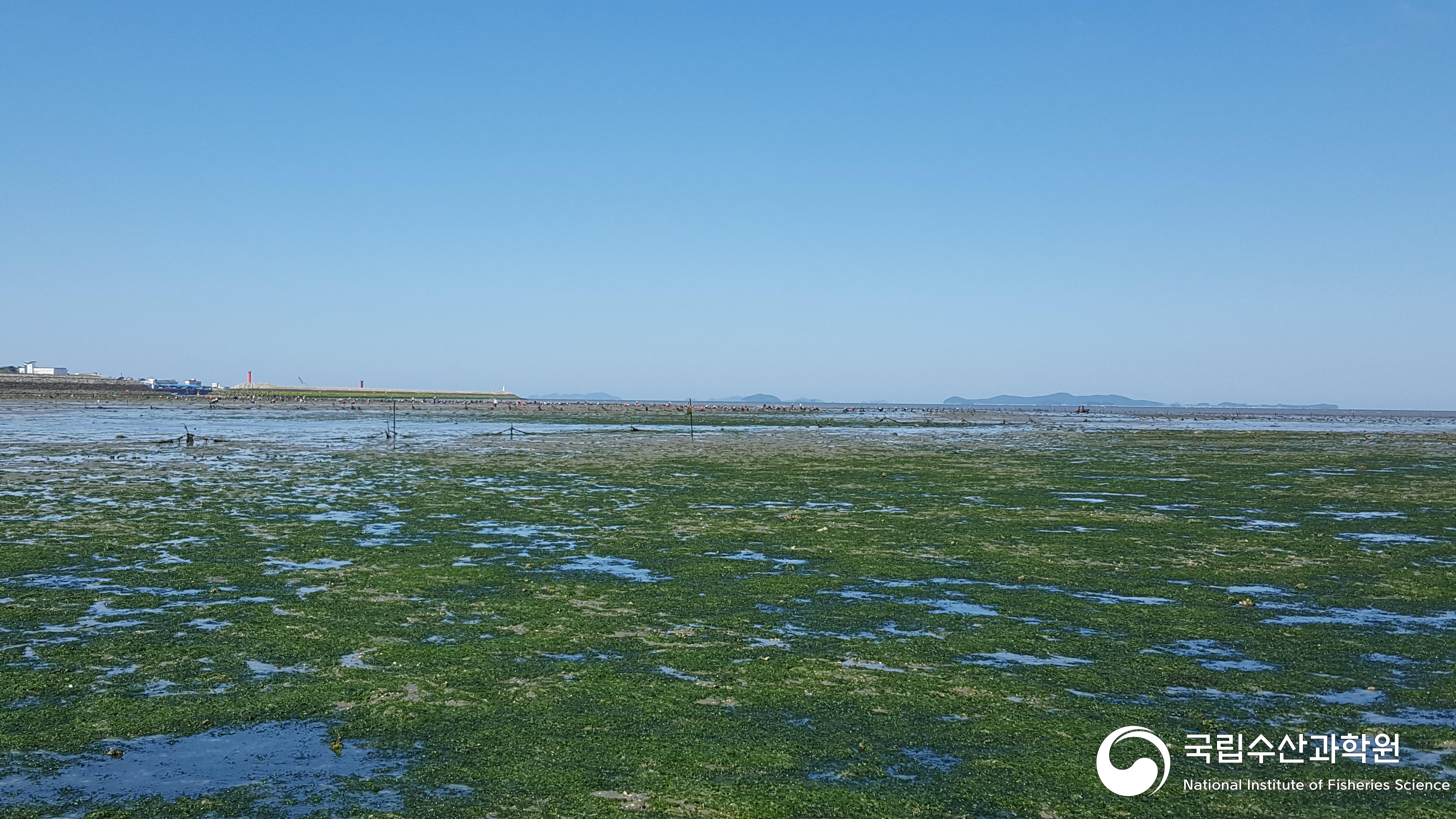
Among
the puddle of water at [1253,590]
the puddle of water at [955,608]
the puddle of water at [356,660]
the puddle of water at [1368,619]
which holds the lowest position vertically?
the puddle of water at [356,660]

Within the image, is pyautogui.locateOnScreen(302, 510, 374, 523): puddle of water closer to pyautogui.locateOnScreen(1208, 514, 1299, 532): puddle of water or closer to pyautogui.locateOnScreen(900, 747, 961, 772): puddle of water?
pyautogui.locateOnScreen(900, 747, 961, 772): puddle of water

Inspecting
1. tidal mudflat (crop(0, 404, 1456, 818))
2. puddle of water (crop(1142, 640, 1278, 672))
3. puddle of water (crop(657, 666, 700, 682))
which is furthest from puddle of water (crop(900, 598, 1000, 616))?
Answer: puddle of water (crop(657, 666, 700, 682))

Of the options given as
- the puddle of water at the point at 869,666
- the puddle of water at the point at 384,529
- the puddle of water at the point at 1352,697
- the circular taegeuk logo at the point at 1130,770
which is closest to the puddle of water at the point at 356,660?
the puddle of water at the point at 869,666

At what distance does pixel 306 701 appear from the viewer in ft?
29.1

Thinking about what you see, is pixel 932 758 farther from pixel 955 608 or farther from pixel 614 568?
pixel 614 568

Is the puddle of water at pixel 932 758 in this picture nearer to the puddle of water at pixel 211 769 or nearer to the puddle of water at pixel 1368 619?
the puddle of water at pixel 211 769

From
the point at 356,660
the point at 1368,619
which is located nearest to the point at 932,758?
the point at 356,660

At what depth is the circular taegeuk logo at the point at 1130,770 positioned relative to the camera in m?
7.22

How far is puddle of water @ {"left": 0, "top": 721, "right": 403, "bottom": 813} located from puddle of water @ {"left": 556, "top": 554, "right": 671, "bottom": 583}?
7012 millimetres

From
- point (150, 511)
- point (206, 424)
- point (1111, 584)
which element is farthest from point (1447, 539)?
point (206, 424)

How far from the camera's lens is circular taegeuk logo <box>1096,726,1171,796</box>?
23.7ft

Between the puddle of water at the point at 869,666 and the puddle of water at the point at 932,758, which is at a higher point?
A: the puddle of water at the point at 869,666

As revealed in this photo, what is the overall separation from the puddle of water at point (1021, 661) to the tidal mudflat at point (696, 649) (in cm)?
8

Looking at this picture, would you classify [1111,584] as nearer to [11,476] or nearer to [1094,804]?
[1094,804]
